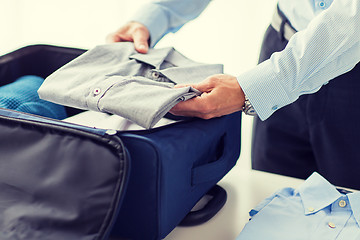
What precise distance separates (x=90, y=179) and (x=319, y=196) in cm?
36

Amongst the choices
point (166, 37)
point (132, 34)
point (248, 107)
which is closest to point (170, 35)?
point (166, 37)

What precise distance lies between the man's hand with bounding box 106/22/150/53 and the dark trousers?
297 mm

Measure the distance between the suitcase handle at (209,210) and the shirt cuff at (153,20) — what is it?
1.26 feet

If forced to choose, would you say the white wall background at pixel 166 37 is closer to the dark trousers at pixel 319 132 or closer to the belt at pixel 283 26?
the dark trousers at pixel 319 132

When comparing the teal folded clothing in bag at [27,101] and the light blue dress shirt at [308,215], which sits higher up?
the teal folded clothing in bag at [27,101]

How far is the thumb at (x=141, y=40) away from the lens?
2.75ft

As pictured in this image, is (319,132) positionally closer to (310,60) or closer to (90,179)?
(310,60)

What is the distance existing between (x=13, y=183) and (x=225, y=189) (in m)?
0.38

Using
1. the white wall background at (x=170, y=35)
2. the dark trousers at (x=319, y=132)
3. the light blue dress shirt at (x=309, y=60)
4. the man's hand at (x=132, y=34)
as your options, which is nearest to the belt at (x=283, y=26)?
the dark trousers at (x=319, y=132)

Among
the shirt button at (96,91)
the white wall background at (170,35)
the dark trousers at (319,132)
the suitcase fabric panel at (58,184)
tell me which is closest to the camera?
the suitcase fabric panel at (58,184)

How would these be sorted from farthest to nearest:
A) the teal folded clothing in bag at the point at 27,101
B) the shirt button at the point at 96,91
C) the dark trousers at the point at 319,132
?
the dark trousers at the point at 319,132 → the teal folded clothing in bag at the point at 27,101 → the shirt button at the point at 96,91

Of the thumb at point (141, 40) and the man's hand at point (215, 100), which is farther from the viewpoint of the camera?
the thumb at point (141, 40)

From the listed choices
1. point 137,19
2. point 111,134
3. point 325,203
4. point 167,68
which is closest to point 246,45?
point 137,19

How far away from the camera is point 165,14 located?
1.04 metres
